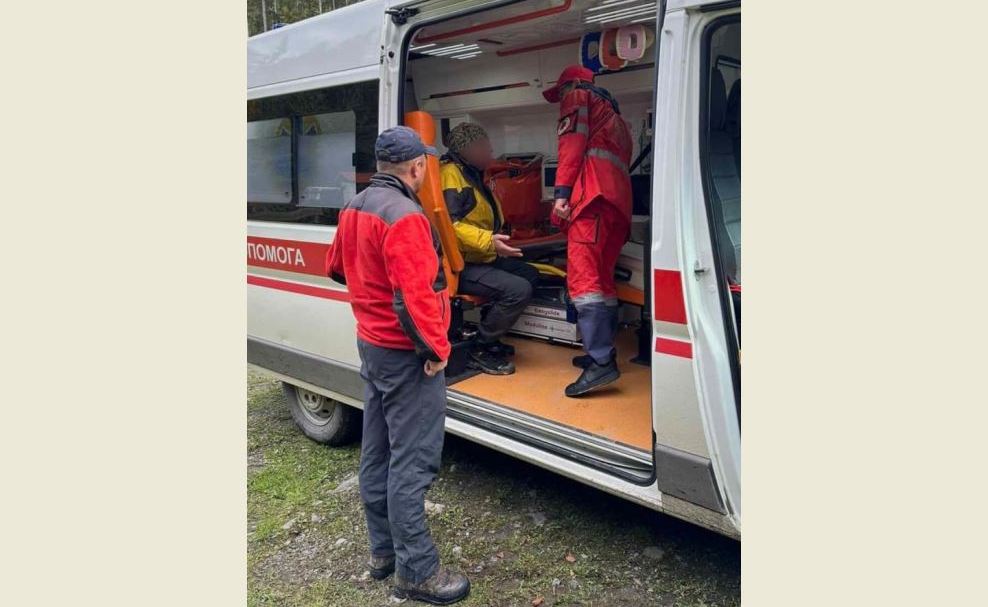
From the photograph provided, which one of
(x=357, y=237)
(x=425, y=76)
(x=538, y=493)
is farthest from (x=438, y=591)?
(x=425, y=76)

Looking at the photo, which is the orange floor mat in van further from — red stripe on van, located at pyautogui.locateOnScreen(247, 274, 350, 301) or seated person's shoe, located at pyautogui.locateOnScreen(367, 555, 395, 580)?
seated person's shoe, located at pyautogui.locateOnScreen(367, 555, 395, 580)

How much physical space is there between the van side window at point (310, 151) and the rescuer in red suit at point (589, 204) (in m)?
1.02

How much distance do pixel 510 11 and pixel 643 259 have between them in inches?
66.2

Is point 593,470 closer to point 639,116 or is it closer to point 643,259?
point 643,259

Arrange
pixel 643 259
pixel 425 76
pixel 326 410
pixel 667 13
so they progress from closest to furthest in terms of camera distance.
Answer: pixel 667 13 → pixel 643 259 → pixel 326 410 → pixel 425 76

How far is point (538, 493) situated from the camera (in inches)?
157

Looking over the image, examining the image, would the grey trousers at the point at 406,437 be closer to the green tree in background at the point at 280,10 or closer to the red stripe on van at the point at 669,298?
the red stripe on van at the point at 669,298

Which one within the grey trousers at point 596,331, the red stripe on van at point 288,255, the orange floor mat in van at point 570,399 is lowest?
the orange floor mat in van at point 570,399

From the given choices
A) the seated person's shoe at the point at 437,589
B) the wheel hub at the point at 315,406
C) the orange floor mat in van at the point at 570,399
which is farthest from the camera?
the wheel hub at the point at 315,406

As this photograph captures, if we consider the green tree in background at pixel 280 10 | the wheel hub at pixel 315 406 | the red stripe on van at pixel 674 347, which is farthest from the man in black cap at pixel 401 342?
the green tree in background at pixel 280 10

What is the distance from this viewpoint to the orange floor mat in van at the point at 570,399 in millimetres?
3429

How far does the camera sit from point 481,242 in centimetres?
412

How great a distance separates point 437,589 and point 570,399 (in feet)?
3.98

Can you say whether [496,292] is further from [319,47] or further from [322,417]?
[319,47]
